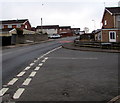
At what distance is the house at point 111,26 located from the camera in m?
36.6

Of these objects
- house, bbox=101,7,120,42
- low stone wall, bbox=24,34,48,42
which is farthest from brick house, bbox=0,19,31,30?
house, bbox=101,7,120,42

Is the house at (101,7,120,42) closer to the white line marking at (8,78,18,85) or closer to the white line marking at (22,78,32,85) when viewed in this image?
the white line marking at (22,78,32,85)

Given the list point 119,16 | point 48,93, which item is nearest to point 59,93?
point 48,93

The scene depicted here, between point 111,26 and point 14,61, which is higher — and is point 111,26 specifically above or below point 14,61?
above

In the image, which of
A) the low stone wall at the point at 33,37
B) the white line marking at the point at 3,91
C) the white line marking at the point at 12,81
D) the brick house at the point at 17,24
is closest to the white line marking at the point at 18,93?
the white line marking at the point at 3,91

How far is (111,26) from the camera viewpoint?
146ft

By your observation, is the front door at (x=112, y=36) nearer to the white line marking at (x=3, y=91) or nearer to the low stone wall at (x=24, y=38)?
the low stone wall at (x=24, y=38)

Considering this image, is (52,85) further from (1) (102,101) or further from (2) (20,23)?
(2) (20,23)

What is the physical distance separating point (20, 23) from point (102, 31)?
138 ft

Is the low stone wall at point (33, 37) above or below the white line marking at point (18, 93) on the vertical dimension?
above

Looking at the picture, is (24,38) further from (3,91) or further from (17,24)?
(3,91)

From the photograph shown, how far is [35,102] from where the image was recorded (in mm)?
5297

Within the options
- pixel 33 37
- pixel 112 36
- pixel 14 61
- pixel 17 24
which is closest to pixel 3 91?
pixel 14 61

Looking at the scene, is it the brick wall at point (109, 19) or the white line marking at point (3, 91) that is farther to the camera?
the brick wall at point (109, 19)
